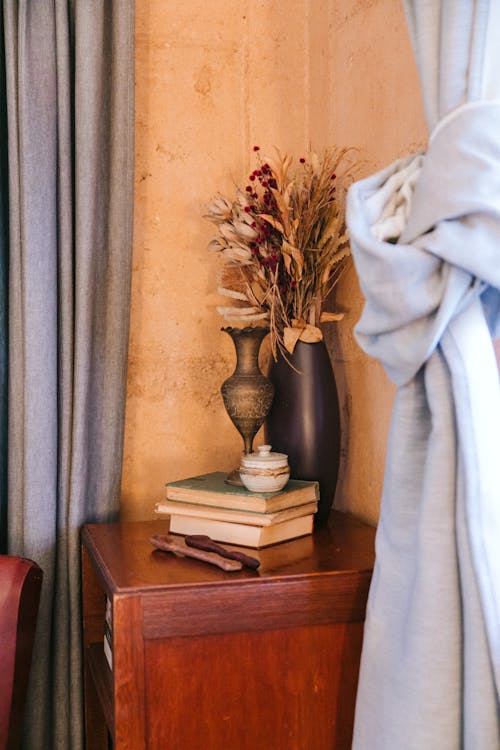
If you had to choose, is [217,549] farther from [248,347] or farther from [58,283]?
[58,283]

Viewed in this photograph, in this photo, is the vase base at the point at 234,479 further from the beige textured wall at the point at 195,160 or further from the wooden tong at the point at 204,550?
the beige textured wall at the point at 195,160

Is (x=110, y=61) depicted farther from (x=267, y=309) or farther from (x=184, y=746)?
(x=184, y=746)

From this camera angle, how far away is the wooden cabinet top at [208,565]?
1.35 m

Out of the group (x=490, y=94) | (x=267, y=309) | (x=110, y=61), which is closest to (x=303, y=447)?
(x=267, y=309)

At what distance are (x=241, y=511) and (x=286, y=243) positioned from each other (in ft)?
1.87

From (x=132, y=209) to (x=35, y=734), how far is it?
125cm

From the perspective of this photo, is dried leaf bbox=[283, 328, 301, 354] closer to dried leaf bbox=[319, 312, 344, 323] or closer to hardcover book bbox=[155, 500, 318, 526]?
dried leaf bbox=[319, 312, 344, 323]

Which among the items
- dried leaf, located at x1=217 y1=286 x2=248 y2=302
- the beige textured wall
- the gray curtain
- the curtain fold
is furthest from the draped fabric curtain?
the curtain fold

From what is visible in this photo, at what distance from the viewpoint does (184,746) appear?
133 cm

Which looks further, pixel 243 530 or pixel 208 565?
pixel 243 530

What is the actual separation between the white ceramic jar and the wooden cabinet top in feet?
0.39

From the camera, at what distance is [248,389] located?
174cm

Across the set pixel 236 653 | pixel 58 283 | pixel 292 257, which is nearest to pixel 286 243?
pixel 292 257

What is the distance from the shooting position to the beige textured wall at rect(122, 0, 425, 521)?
202 centimetres
